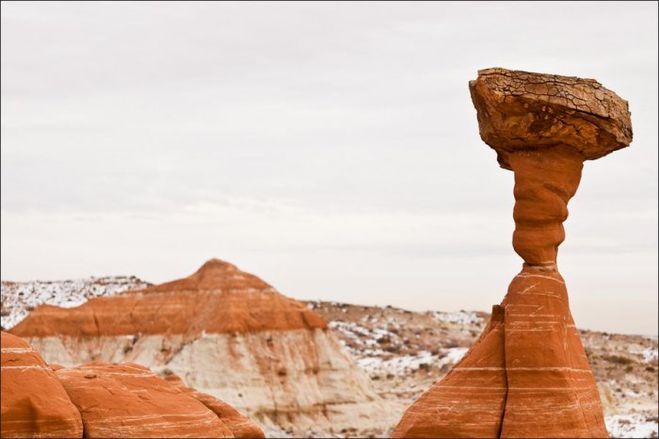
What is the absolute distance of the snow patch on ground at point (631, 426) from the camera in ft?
183

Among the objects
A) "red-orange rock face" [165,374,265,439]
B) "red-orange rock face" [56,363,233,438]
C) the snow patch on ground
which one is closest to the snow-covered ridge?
the snow patch on ground

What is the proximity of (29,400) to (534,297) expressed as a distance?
405 inches

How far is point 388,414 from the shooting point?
64312 millimetres

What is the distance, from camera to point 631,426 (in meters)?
58.0

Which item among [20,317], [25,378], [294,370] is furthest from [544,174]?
[20,317]

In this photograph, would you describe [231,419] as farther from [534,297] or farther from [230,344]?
[230,344]

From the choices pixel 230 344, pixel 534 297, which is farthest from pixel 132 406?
pixel 230 344

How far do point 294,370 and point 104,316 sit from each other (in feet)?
44.4

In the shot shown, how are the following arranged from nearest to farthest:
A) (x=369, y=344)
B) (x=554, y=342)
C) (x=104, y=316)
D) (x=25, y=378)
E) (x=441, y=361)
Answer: (x=25, y=378), (x=554, y=342), (x=104, y=316), (x=441, y=361), (x=369, y=344)

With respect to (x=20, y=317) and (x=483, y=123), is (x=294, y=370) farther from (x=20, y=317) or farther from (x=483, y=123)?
(x=20, y=317)

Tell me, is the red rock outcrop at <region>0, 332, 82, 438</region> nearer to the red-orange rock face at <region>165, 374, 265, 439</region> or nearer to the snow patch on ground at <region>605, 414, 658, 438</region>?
the red-orange rock face at <region>165, 374, 265, 439</region>

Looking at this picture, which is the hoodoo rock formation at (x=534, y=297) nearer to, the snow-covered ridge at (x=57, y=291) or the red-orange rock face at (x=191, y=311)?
the red-orange rock face at (x=191, y=311)

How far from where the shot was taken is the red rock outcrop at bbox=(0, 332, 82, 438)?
17.3 metres

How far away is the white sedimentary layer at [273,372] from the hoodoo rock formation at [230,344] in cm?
6
